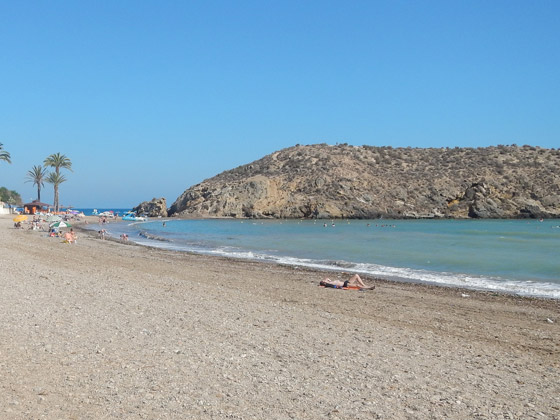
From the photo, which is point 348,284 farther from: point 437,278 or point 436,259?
point 436,259

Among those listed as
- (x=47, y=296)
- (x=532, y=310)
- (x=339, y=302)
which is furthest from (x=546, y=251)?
(x=47, y=296)

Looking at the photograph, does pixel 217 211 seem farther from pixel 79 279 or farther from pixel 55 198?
pixel 79 279

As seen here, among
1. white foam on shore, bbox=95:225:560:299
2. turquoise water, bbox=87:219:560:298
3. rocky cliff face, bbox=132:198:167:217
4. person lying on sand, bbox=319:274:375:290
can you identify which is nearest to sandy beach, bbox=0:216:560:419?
person lying on sand, bbox=319:274:375:290

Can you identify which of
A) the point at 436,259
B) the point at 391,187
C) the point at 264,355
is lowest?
the point at 436,259

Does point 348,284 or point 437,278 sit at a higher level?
point 348,284

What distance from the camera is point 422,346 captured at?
24.6 feet

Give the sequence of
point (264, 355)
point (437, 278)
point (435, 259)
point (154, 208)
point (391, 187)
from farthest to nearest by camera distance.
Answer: point (154, 208), point (391, 187), point (435, 259), point (437, 278), point (264, 355)

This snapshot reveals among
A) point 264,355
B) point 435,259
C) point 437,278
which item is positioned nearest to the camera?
point 264,355

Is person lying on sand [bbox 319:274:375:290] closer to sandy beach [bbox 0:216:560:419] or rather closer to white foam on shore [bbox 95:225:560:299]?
sandy beach [bbox 0:216:560:419]

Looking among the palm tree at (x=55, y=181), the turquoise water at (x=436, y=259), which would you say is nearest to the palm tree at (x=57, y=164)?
the palm tree at (x=55, y=181)

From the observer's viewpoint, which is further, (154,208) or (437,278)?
(154,208)

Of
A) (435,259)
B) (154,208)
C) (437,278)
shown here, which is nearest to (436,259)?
(435,259)

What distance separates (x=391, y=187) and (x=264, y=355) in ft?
236

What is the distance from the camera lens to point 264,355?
6660 millimetres
